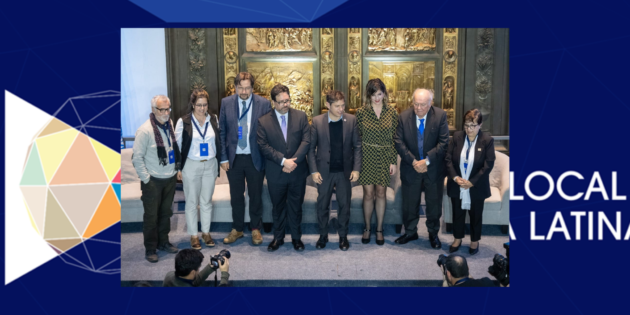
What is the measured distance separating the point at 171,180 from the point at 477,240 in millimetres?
2735

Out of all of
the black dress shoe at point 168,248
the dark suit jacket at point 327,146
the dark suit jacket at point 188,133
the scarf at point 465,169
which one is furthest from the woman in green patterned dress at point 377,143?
the black dress shoe at point 168,248

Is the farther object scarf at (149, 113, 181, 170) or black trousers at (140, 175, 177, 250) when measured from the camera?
black trousers at (140, 175, 177, 250)

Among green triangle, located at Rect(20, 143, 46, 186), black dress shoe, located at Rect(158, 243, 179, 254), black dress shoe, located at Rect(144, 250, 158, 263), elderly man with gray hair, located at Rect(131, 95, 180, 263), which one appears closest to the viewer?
green triangle, located at Rect(20, 143, 46, 186)

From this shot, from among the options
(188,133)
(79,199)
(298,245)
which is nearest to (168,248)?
(79,199)

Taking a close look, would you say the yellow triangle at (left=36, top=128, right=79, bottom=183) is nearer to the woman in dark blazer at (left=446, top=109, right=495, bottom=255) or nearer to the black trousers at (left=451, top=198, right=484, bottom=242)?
the woman in dark blazer at (left=446, top=109, right=495, bottom=255)

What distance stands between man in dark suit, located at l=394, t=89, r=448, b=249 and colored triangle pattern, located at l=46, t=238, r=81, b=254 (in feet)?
8.97

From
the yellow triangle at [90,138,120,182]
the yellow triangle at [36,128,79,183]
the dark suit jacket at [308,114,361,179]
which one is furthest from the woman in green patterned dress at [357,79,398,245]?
the yellow triangle at [36,128,79,183]

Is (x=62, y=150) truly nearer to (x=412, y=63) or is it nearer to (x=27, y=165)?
(x=27, y=165)

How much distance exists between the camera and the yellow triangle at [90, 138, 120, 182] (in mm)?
3863

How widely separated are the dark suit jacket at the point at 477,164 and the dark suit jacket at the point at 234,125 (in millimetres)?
1642

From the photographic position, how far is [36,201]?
3924 millimetres

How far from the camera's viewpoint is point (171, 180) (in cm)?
445

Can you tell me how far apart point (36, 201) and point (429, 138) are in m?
3.22

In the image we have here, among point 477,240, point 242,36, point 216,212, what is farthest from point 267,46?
point 477,240
